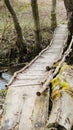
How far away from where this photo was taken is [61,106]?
23.1 ft

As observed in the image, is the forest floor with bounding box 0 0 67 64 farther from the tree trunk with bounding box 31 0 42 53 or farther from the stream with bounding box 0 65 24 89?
the stream with bounding box 0 65 24 89

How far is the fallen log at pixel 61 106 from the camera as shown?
6426 millimetres

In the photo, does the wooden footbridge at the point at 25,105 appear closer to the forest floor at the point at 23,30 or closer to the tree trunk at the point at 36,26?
the tree trunk at the point at 36,26

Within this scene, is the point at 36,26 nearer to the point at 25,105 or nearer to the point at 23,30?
the point at 23,30

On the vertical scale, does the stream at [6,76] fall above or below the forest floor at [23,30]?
below

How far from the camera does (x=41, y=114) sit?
6969 mm

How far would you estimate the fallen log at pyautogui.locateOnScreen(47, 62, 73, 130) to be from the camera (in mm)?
6426

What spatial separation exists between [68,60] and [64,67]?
580 centimetres

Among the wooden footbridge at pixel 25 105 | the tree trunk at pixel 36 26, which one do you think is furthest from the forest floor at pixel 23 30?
the wooden footbridge at pixel 25 105

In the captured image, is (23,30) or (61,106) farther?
(23,30)

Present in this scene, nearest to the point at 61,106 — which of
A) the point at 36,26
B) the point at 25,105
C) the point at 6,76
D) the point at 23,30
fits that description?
the point at 25,105

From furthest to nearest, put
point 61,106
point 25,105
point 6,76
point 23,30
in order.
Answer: point 23,30
point 6,76
point 25,105
point 61,106

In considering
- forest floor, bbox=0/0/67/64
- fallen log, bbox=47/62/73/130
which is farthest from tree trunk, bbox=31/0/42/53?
fallen log, bbox=47/62/73/130

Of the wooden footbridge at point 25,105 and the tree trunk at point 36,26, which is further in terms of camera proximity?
the tree trunk at point 36,26
